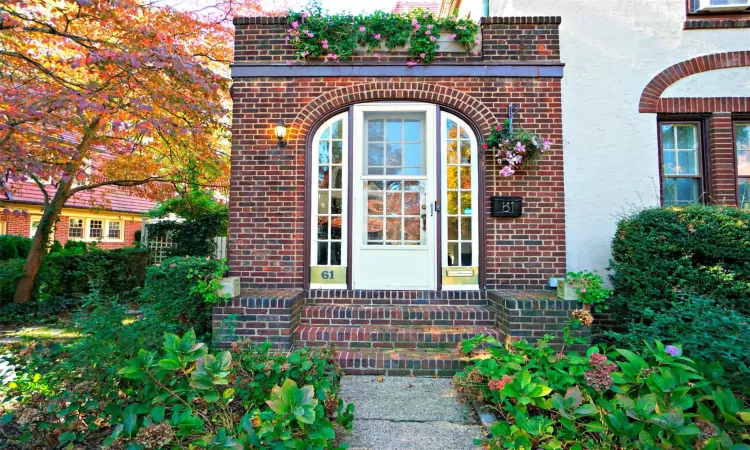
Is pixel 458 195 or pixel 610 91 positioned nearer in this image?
pixel 458 195

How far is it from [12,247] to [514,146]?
42.5 feet

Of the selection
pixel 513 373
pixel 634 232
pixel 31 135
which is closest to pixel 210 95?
pixel 31 135

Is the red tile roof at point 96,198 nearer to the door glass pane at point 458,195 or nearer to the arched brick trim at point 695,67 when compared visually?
the door glass pane at point 458,195

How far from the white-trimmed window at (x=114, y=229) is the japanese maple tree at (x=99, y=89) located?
975 centimetres

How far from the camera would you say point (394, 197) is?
16.5ft

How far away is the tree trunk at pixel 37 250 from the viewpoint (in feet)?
23.2

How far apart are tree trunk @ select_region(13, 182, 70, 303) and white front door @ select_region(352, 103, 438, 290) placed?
20.6 feet

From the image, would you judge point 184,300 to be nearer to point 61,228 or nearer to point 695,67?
point 695,67

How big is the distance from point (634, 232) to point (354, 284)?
3342mm

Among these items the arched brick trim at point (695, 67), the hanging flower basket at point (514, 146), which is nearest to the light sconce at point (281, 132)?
the hanging flower basket at point (514, 146)

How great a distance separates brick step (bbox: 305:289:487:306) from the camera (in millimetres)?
4648

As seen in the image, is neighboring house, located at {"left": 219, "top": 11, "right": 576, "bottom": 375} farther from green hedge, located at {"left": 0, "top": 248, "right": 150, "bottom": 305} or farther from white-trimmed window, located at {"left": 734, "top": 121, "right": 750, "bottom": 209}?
green hedge, located at {"left": 0, "top": 248, "right": 150, "bottom": 305}

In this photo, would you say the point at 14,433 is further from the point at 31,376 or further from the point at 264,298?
the point at 264,298

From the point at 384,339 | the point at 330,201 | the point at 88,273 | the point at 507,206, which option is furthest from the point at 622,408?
the point at 88,273
